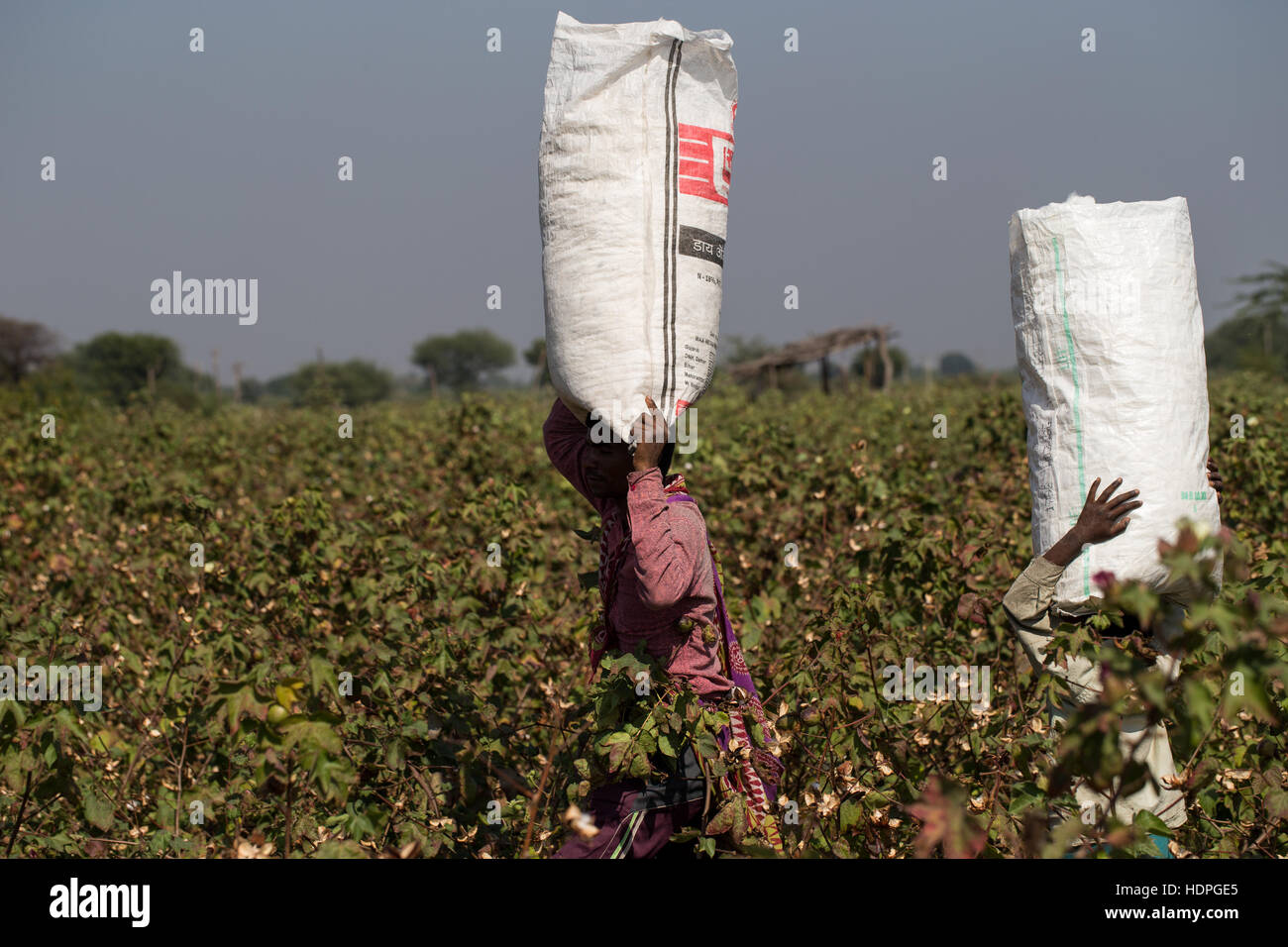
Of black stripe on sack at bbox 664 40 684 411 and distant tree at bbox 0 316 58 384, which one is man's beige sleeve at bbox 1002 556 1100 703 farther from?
distant tree at bbox 0 316 58 384

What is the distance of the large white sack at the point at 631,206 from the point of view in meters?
2.10

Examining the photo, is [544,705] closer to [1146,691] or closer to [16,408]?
[1146,691]

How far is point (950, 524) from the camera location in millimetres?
3596

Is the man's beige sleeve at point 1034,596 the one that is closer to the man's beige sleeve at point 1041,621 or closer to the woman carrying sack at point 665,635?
the man's beige sleeve at point 1041,621

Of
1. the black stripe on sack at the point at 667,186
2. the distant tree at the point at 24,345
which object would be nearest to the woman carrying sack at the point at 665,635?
the black stripe on sack at the point at 667,186

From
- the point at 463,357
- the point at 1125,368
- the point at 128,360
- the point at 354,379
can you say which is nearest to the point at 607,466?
the point at 1125,368

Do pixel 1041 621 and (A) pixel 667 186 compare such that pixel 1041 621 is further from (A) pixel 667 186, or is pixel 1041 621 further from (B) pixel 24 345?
(B) pixel 24 345

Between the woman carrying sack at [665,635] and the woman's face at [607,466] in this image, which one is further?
the woman's face at [607,466]

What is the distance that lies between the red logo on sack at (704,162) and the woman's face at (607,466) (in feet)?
1.82

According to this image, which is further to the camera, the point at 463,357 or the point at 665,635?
the point at 463,357

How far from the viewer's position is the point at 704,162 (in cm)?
215

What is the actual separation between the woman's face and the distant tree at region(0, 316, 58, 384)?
47486 millimetres

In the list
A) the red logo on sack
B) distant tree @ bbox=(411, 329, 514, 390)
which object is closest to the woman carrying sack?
the red logo on sack

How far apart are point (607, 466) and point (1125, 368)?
1.14 meters
